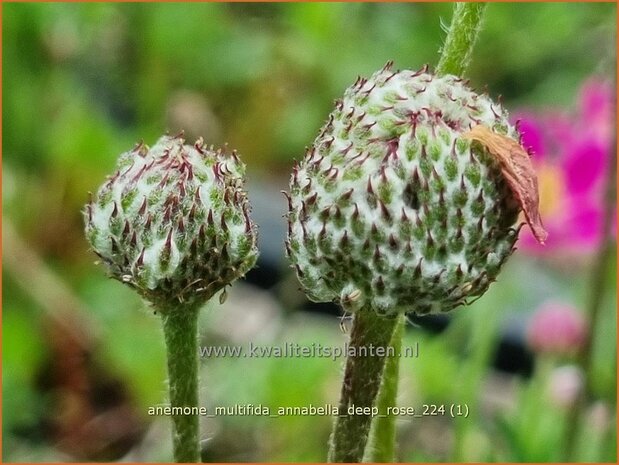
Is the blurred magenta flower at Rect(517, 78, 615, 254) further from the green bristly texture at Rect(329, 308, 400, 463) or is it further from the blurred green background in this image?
the green bristly texture at Rect(329, 308, 400, 463)

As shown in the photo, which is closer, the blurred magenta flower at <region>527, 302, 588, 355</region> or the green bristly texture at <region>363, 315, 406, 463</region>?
the green bristly texture at <region>363, 315, 406, 463</region>

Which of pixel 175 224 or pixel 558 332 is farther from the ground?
pixel 558 332

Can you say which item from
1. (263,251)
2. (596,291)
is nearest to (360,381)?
(596,291)

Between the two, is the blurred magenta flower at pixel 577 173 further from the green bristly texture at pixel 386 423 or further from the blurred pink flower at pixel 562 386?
the green bristly texture at pixel 386 423

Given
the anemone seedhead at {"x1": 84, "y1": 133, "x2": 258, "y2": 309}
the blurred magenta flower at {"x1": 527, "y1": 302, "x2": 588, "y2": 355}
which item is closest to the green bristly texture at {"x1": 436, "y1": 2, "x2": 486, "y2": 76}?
the anemone seedhead at {"x1": 84, "y1": 133, "x2": 258, "y2": 309}

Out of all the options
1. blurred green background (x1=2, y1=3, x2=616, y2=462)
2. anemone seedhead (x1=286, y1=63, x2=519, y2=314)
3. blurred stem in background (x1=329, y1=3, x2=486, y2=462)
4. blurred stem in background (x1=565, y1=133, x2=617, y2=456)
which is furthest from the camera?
blurred green background (x1=2, y1=3, x2=616, y2=462)

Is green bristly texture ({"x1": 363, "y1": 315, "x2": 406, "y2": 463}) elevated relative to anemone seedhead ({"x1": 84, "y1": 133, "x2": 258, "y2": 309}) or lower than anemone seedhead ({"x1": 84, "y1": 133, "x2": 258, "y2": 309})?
lower

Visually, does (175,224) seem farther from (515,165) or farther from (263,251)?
(263,251)
